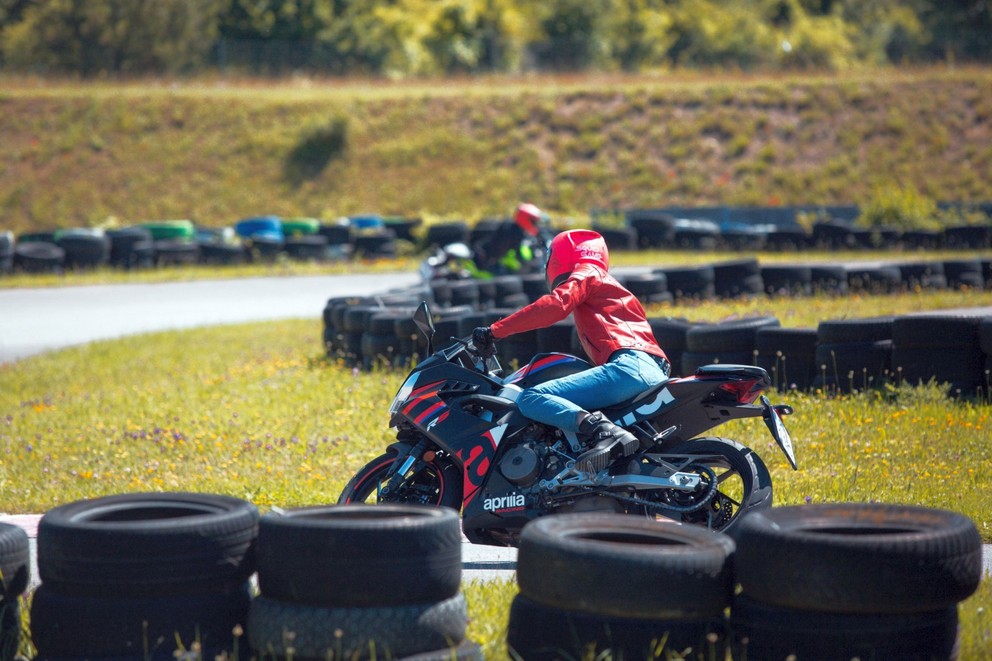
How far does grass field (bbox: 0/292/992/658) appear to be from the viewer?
288 inches

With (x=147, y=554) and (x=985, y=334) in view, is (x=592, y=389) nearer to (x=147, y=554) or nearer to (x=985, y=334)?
(x=147, y=554)

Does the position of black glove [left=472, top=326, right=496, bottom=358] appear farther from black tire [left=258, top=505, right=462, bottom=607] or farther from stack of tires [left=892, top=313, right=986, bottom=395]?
stack of tires [left=892, top=313, right=986, bottom=395]

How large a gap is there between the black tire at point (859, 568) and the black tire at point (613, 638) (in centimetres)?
25

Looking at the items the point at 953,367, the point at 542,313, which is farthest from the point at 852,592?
the point at 953,367

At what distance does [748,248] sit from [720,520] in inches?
896

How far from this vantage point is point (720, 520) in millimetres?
5969

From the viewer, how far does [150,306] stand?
2088 cm

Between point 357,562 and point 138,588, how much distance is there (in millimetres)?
768

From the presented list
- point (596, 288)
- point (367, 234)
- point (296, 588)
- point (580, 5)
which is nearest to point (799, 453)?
point (596, 288)

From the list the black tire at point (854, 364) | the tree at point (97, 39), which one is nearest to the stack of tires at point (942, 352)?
the black tire at point (854, 364)

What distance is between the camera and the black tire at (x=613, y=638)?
4059 millimetres

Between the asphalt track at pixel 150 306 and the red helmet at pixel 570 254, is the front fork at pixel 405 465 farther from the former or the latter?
the asphalt track at pixel 150 306

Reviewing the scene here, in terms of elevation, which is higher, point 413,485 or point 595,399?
point 595,399

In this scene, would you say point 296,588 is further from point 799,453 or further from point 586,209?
point 586,209
